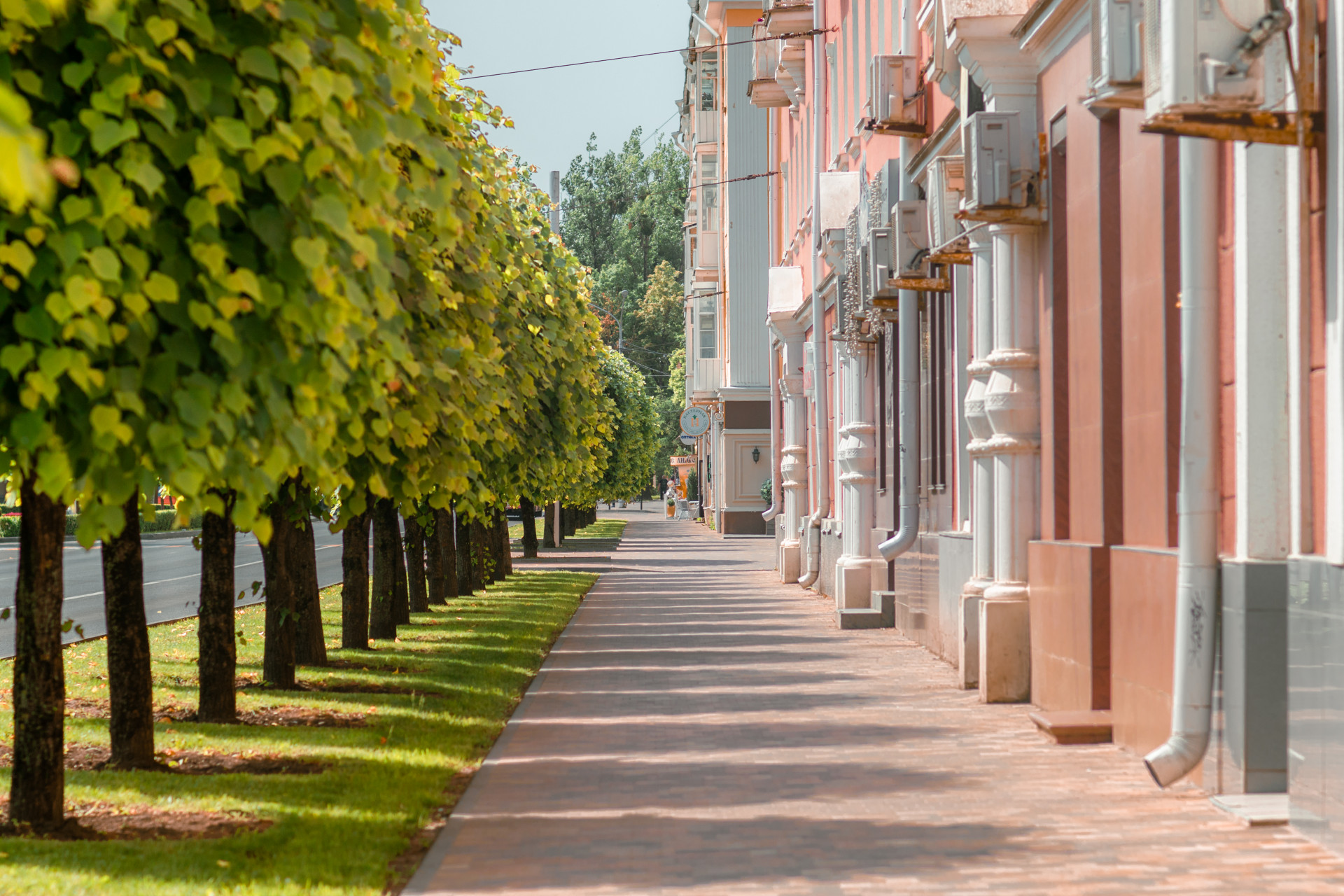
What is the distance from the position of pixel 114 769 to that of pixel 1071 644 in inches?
217

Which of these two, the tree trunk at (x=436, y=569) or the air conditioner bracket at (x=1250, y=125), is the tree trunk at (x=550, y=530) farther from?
the air conditioner bracket at (x=1250, y=125)

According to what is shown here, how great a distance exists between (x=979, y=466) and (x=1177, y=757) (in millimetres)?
5103

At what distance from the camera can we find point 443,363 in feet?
29.2

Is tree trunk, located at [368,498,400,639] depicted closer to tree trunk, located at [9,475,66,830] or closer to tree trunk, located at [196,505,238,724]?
tree trunk, located at [196,505,238,724]

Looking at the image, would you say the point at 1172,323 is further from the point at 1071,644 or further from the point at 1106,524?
the point at 1071,644

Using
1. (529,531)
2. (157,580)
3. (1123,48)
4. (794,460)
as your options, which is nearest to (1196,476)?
(1123,48)

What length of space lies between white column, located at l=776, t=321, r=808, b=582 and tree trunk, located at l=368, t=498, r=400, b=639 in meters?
12.8

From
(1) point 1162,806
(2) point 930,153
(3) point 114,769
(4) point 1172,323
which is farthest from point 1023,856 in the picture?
(2) point 930,153

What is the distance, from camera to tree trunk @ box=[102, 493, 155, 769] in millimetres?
9289

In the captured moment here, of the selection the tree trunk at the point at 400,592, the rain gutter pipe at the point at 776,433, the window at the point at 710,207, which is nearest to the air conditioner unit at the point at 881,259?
the tree trunk at the point at 400,592

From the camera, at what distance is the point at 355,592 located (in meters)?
17.0

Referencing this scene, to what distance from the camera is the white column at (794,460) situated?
30.9 metres

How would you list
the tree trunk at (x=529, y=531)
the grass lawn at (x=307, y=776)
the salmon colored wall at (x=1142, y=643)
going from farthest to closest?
the tree trunk at (x=529, y=531) → the salmon colored wall at (x=1142, y=643) → the grass lawn at (x=307, y=776)

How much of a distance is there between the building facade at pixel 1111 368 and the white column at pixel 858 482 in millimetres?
37
